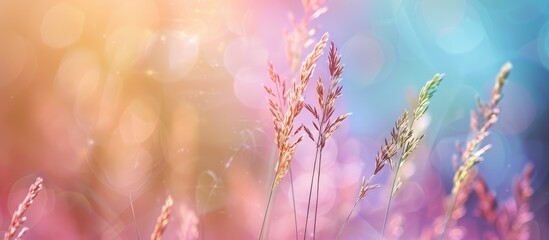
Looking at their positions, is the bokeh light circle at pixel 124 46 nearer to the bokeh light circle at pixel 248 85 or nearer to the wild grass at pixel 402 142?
the bokeh light circle at pixel 248 85

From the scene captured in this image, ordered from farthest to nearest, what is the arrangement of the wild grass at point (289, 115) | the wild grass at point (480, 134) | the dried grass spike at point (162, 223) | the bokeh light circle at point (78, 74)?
the bokeh light circle at point (78, 74), the wild grass at point (480, 134), the wild grass at point (289, 115), the dried grass spike at point (162, 223)

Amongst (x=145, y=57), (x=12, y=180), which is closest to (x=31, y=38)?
(x=145, y=57)

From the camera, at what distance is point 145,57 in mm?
3252

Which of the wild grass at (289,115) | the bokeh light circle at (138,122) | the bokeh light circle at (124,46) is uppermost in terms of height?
the bokeh light circle at (124,46)

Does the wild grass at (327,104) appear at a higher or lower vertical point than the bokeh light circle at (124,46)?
lower

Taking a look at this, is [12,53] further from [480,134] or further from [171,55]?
[480,134]

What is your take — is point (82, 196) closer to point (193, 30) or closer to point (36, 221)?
point (36, 221)

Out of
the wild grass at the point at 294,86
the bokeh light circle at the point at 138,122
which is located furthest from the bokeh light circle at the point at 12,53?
the wild grass at the point at 294,86

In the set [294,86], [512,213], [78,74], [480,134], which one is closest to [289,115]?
[294,86]

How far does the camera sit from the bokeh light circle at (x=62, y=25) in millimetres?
Answer: 3146

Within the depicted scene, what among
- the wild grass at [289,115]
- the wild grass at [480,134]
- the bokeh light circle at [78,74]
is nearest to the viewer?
the wild grass at [289,115]

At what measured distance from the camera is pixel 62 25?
10.4ft

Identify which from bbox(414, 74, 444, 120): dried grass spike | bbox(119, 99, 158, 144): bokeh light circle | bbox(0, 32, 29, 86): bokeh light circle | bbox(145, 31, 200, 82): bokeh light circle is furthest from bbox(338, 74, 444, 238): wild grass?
bbox(0, 32, 29, 86): bokeh light circle

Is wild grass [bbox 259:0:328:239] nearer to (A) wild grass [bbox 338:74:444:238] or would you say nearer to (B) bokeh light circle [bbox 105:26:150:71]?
(A) wild grass [bbox 338:74:444:238]
